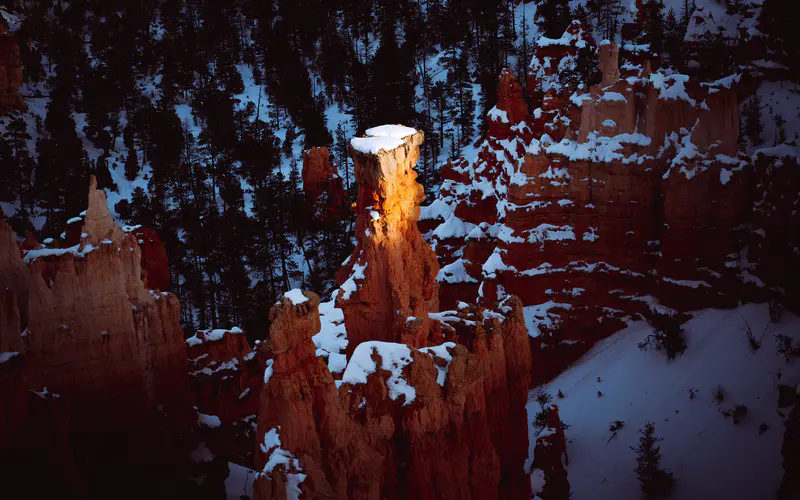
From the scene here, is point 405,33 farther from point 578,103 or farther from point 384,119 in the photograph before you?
point 578,103

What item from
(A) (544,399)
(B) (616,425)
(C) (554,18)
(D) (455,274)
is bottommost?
(A) (544,399)

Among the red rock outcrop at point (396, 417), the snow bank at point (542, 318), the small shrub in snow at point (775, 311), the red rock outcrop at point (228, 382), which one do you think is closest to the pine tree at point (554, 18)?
the snow bank at point (542, 318)

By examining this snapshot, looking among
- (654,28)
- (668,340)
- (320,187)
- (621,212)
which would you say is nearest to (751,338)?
(668,340)

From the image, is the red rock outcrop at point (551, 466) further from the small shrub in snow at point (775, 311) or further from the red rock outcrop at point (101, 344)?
the red rock outcrop at point (101, 344)

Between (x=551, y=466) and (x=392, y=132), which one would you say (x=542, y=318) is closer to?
(x=551, y=466)

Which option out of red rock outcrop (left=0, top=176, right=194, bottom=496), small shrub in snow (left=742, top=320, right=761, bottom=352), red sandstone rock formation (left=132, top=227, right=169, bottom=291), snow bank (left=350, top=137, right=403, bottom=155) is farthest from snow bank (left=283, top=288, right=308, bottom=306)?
red sandstone rock formation (left=132, top=227, right=169, bottom=291)

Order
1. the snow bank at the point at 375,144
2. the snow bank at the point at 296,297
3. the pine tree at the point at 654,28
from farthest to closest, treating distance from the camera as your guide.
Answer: the pine tree at the point at 654,28 → the snow bank at the point at 375,144 → the snow bank at the point at 296,297

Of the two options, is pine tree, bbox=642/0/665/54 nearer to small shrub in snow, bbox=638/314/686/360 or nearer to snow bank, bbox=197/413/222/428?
Result: small shrub in snow, bbox=638/314/686/360
